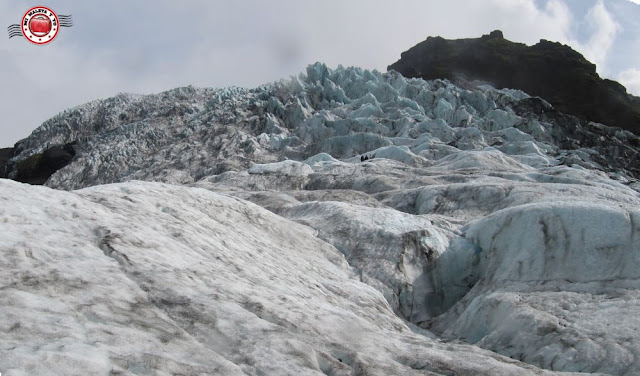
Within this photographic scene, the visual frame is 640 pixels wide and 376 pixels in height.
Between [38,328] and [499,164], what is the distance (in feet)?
126

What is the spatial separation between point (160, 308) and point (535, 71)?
127111 millimetres

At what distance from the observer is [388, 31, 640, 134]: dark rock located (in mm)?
104312

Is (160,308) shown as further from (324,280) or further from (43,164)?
(43,164)

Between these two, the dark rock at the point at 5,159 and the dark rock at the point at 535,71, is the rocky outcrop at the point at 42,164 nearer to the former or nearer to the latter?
the dark rock at the point at 5,159

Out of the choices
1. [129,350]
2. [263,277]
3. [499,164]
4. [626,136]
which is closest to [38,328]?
[129,350]

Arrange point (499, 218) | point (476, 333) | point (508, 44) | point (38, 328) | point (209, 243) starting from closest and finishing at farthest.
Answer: point (38, 328)
point (209, 243)
point (476, 333)
point (499, 218)
point (508, 44)

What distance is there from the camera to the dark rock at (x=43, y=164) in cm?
7825

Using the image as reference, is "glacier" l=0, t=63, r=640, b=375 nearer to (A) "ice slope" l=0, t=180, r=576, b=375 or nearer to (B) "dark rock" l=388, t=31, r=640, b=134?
(A) "ice slope" l=0, t=180, r=576, b=375

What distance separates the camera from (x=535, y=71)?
12050cm

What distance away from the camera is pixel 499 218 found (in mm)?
17766

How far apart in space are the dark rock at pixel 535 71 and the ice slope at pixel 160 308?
100415 millimetres

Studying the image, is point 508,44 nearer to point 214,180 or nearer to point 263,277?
point 214,180

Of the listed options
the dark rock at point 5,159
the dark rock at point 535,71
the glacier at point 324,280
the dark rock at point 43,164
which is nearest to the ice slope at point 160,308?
the glacier at point 324,280

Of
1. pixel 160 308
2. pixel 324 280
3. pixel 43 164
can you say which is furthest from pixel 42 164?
pixel 160 308
